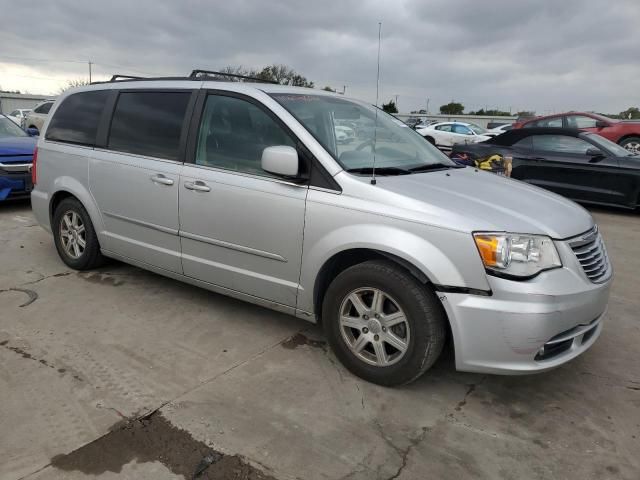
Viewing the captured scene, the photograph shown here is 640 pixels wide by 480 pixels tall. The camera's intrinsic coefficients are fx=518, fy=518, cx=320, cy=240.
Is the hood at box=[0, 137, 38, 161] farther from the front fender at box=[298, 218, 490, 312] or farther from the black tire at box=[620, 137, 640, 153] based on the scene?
the black tire at box=[620, 137, 640, 153]

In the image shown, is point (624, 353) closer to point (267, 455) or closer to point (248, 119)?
point (267, 455)

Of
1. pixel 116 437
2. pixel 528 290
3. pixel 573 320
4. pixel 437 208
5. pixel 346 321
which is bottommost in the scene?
pixel 116 437

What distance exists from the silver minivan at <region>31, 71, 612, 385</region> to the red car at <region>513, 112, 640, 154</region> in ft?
36.1

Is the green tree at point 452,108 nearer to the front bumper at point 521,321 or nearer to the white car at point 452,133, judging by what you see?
the white car at point 452,133

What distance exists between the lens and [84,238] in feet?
15.9

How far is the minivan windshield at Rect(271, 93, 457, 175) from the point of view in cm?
340

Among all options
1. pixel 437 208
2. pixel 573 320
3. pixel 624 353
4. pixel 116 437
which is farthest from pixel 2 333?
pixel 624 353

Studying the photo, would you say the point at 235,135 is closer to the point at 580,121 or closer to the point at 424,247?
the point at 424,247

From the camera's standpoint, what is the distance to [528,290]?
2.63 meters

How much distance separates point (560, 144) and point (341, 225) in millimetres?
7421

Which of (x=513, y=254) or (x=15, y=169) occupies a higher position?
(x=513, y=254)

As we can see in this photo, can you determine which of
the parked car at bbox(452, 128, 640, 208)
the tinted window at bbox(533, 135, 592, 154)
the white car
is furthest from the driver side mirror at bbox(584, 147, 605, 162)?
the white car

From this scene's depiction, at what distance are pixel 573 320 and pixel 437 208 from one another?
94 cm

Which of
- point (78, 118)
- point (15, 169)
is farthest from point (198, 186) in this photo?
point (15, 169)
